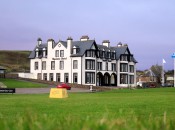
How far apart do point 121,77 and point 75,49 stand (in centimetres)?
1878

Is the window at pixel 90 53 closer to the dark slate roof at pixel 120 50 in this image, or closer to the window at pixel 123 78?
the dark slate roof at pixel 120 50

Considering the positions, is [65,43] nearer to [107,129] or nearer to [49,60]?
[49,60]

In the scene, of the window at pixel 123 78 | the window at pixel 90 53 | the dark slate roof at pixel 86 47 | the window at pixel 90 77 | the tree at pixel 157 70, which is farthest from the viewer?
the tree at pixel 157 70

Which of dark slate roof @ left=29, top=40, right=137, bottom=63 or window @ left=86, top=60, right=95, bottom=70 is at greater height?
dark slate roof @ left=29, top=40, right=137, bottom=63

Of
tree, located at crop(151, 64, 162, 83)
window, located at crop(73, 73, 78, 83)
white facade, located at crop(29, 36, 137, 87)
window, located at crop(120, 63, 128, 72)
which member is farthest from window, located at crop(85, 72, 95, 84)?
tree, located at crop(151, 64, 162, 83)

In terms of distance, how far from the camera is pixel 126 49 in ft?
341

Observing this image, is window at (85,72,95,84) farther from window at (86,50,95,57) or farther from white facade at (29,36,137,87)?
window at (86,50,95,57)

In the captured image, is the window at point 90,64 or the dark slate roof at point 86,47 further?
the window at point 90,64

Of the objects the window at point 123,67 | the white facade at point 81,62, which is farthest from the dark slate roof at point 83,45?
the window at point 123,67

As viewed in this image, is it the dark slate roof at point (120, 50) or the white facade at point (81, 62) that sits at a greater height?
the dark slate roof at point (120, 50)

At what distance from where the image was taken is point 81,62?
291 ft

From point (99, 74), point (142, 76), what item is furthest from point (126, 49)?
point (142, 76)

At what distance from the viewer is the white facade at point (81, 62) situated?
89.9m

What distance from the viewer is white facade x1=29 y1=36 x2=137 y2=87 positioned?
89.9 m
